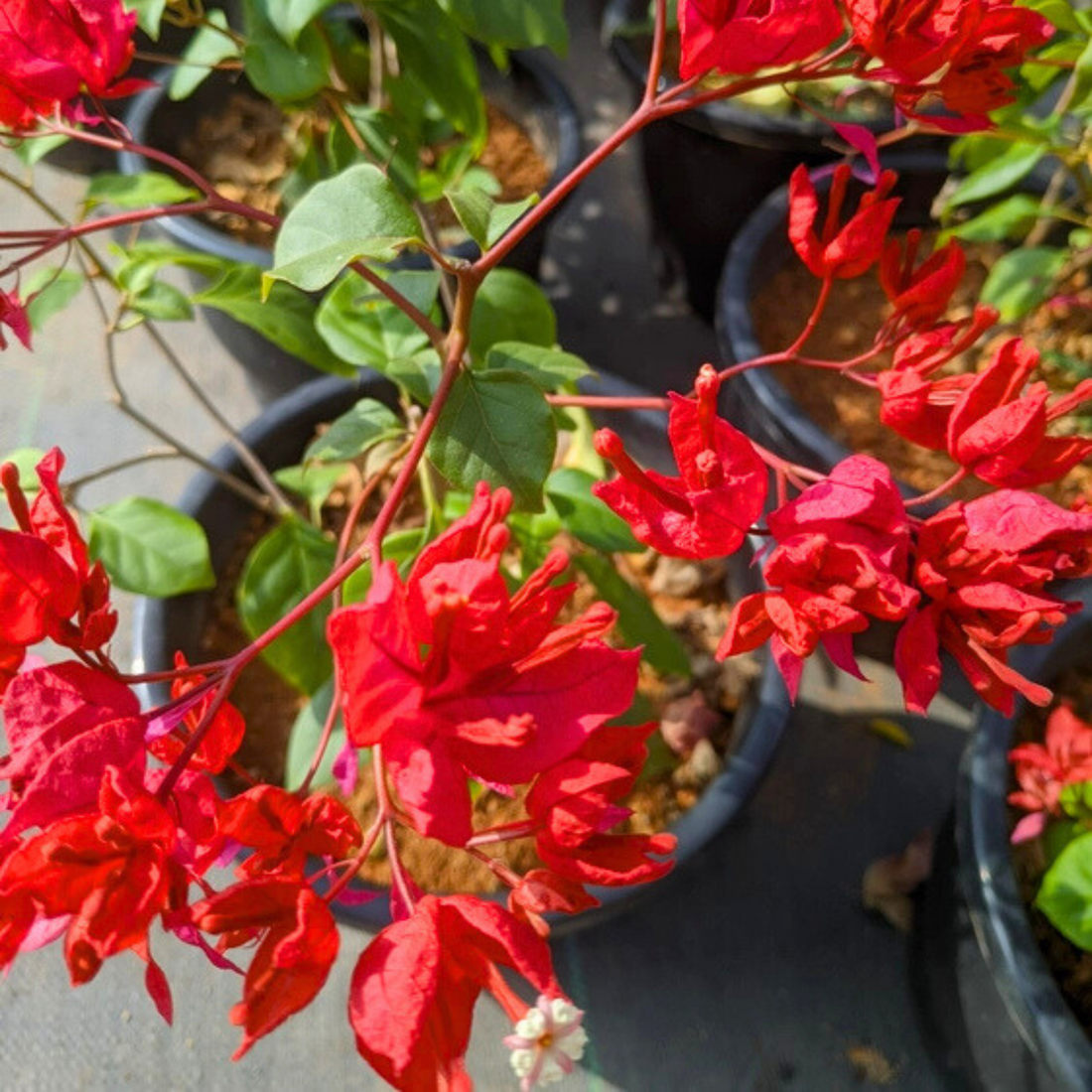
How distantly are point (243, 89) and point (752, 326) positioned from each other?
793 mm

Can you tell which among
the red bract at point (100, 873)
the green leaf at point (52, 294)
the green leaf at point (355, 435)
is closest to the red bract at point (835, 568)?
the red bract at point (100, 873)

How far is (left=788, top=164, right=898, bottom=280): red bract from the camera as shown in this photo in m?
0.51

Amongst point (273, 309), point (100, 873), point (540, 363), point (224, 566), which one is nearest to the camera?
point (100, 873)

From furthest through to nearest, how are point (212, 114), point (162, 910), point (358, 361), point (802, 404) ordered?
point (212, 114) < point (802, 404) < point (358, 361) < point (162, 910)

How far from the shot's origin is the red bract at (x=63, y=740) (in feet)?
1.21

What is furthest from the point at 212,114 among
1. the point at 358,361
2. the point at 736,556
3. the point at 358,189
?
the point at 358,189

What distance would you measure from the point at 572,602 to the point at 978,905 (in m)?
0.41

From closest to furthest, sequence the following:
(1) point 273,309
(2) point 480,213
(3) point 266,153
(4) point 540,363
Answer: (2) point 480,213 < (4) point 540,363 < (1) point 273,309 < (3) point 266,153

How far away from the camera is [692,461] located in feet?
1.39

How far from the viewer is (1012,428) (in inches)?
17.2

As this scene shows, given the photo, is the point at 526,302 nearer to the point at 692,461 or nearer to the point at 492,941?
the point at 692,461

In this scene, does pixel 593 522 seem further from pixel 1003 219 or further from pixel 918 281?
pixel 1003 219

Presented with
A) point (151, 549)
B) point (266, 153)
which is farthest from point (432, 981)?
point (266, 153)

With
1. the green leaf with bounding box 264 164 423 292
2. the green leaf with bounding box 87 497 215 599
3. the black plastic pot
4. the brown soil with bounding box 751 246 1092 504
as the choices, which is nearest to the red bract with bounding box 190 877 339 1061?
the green leaf with bounding box 264 164 423 292
